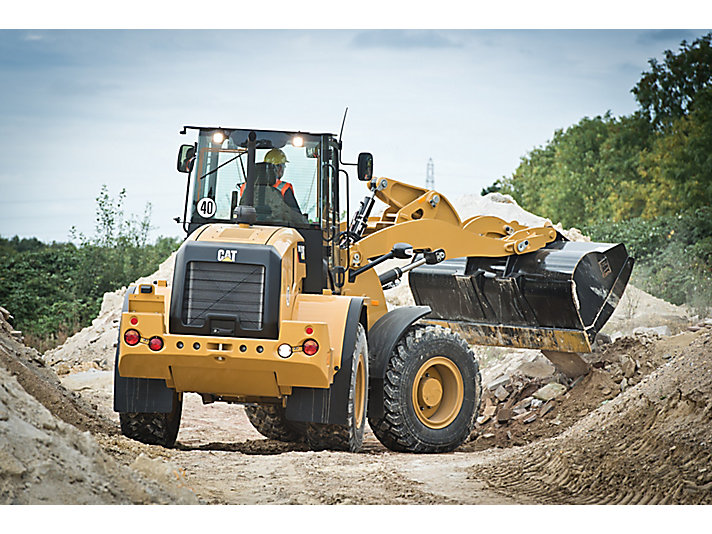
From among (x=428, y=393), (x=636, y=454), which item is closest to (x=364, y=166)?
(x=428, y=393)

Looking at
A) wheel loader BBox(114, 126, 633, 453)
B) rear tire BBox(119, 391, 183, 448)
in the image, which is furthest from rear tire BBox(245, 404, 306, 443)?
rear tire BBox(119, 391, 183, 448)

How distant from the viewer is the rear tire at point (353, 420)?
625cm

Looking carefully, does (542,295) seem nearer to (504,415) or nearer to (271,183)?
(504,415)

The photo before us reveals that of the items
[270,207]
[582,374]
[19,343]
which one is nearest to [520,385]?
[582,374]

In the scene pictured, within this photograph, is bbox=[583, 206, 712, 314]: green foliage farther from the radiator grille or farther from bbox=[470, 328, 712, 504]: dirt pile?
the radiator grille

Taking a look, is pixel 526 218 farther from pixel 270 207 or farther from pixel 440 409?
pixel 270 207

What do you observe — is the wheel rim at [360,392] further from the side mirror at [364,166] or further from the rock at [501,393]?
the rock at [501,393]

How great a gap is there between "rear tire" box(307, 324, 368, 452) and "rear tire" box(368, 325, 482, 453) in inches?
16.6

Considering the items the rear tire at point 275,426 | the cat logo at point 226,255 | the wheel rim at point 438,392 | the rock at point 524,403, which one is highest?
the cat logo at point 226,255

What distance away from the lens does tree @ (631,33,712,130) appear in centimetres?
1426

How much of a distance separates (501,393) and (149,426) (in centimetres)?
470

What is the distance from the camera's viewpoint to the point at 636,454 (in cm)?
607

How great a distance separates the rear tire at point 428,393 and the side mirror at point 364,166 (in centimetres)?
138

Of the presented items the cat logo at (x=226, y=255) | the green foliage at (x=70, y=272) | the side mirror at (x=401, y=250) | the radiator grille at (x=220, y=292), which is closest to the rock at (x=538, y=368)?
the side mirror at (x=401, y=250)
